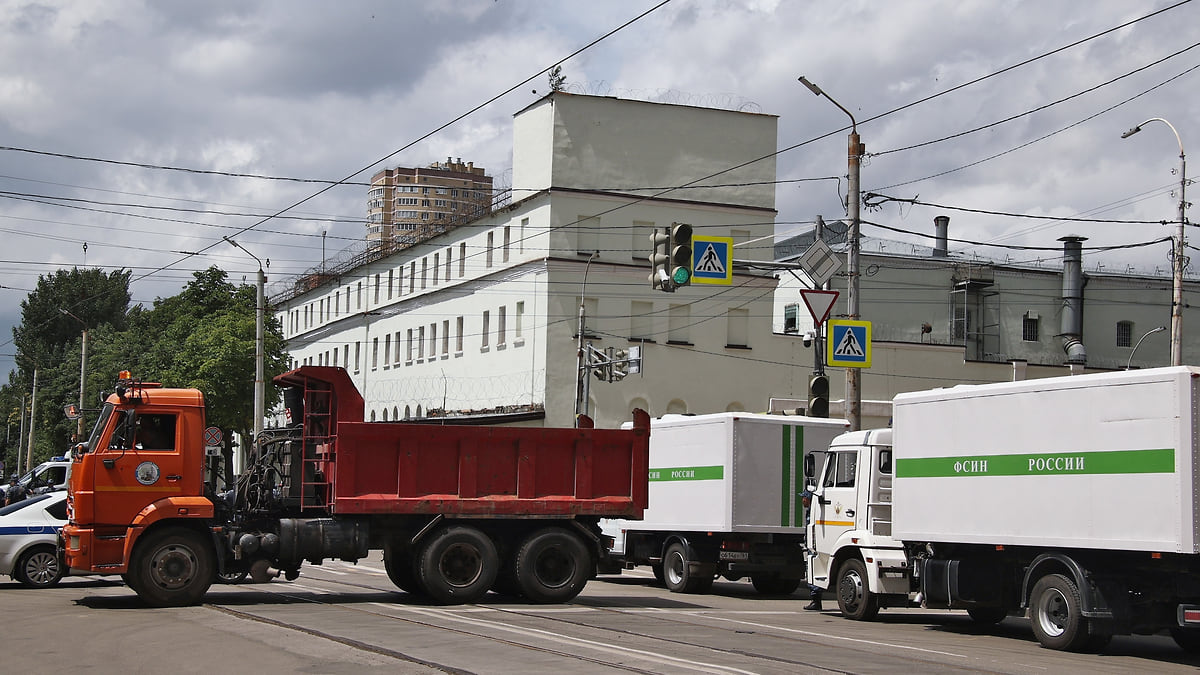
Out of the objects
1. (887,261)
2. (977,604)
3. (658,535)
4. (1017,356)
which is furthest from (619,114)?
(977,604)

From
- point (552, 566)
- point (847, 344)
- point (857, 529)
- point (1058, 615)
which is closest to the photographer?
point (1058, 615)

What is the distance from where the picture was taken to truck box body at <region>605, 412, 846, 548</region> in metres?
23.4

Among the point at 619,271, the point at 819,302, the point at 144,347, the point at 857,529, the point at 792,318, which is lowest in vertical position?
the point at 857,529

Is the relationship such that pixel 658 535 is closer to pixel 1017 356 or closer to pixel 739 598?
pixel 739 598

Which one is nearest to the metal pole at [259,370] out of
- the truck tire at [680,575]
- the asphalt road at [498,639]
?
the truck tire at [680,575]

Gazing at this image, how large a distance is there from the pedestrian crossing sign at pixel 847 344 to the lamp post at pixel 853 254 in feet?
1.21

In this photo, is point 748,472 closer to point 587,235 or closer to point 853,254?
point 853,254

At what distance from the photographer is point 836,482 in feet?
66.7

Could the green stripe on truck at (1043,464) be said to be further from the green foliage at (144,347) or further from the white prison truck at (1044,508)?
the green foliage at (144,347)

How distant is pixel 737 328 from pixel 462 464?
123ft

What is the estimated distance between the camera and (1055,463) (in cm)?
1555

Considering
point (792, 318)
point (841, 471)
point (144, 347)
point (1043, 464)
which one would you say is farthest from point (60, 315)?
point (1043, 464)

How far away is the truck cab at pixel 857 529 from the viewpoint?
19.1 m

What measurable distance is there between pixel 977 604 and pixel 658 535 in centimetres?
939
